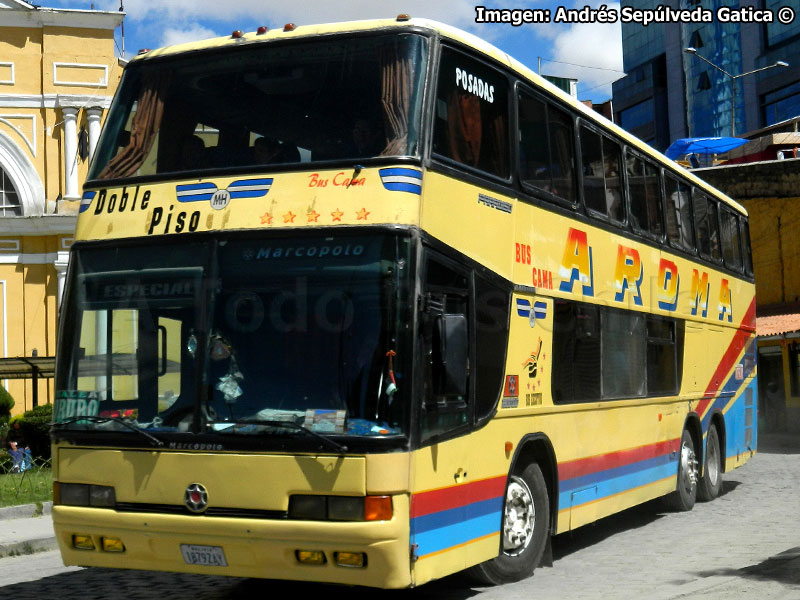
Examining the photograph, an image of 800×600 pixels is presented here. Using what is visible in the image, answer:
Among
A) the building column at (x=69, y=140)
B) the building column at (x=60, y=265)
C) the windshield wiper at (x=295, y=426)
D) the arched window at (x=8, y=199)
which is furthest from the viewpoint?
the arched window at (x=8, y=199)

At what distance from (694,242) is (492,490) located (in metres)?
7.09

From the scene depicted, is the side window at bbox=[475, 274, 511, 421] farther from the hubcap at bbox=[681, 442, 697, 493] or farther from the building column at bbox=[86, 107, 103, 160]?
the building column at bbox=[86, 107, 103, 160]

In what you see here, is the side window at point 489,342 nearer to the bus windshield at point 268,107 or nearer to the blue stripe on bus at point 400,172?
the blue stripe on bus at point 400,172

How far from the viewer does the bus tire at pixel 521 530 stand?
860 centimetres

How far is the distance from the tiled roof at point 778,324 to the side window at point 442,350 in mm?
22265

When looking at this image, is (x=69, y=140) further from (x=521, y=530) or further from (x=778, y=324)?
(x=521, y=530)

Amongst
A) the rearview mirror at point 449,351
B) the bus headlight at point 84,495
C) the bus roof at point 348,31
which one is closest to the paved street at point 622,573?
the bus headlight at point 84,495

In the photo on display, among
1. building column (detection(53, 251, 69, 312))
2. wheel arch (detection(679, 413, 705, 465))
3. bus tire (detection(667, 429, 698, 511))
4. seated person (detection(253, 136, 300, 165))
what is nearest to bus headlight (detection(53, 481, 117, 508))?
seated person (detection(253, 136, 300, 165))

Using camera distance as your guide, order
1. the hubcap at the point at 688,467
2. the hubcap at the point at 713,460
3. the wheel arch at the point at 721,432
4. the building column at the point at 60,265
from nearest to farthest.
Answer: the hubcap at the point at 688,467 < the hubcap at the point at 713,460 < the wheel arch at the point at 721,432 < the building column at the point at 60,265

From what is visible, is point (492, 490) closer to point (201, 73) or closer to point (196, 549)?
point (196, 549)

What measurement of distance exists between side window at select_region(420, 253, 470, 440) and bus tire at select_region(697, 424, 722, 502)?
25.7ft

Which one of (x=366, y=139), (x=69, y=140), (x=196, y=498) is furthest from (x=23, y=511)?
(x=69, y=140)

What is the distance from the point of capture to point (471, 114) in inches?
328

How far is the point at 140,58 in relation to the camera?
8.67 m
